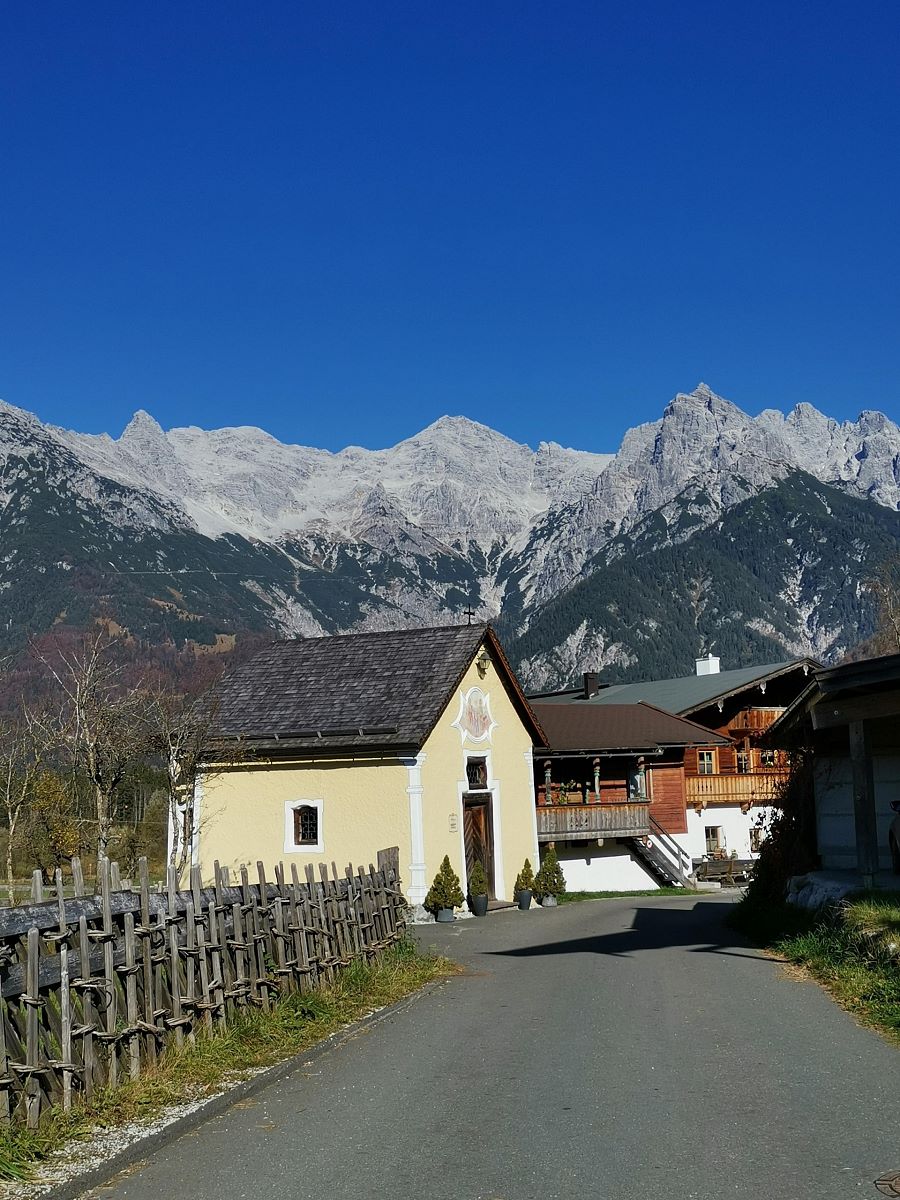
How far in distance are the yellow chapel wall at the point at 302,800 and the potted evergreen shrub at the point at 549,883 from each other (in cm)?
498

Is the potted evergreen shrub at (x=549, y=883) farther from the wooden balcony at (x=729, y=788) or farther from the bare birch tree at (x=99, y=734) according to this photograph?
the wooden balcony at (x=729, y=788)

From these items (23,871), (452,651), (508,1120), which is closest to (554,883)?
(452,651)

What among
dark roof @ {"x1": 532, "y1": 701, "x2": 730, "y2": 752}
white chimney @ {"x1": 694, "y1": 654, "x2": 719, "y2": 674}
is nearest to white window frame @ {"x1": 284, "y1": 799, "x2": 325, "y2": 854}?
dark roof @ {"x1": 532, "y1": 701, "x2": 730, "y2": 752}

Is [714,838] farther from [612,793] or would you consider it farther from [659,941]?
[659,941]

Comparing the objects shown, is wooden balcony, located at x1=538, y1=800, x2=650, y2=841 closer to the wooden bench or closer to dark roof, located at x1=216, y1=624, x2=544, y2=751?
dark roof, located at x1=216, y1=624, x2=544, y2=751

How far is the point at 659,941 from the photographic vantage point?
21984 millimetres

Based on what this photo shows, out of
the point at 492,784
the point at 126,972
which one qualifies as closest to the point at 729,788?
the point at 492,784

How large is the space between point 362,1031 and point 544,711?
Answer: 33.2 metres

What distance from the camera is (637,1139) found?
26.1 feet

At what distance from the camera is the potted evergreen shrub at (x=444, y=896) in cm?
3114

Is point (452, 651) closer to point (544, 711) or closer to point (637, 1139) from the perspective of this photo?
point (544, 711)

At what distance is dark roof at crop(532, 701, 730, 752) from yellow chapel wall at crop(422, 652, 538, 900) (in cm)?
430

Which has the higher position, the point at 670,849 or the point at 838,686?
the point at 838,686

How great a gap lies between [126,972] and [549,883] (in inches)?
1053
